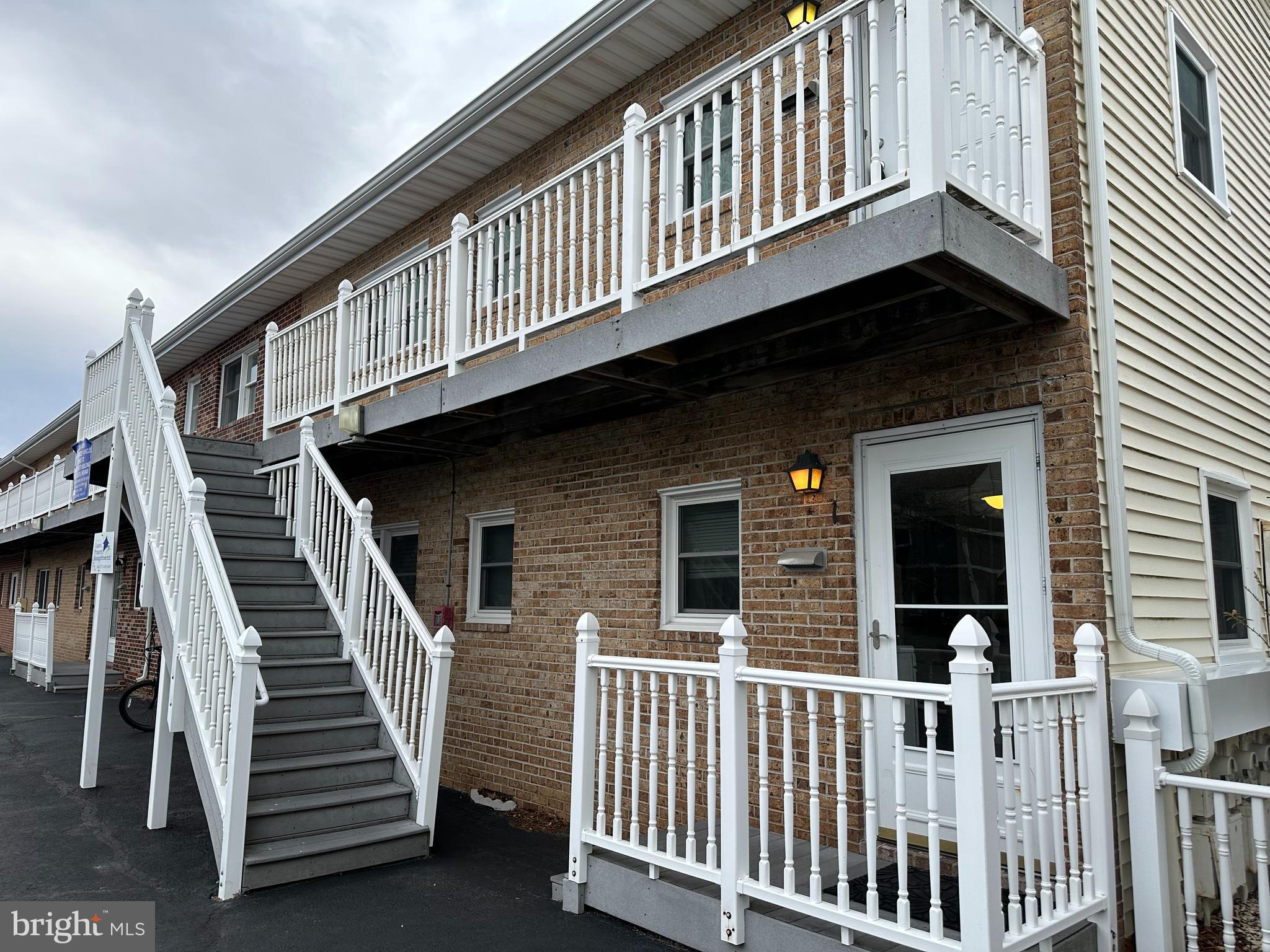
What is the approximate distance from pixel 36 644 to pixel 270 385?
11.6 m

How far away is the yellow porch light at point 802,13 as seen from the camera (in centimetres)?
546

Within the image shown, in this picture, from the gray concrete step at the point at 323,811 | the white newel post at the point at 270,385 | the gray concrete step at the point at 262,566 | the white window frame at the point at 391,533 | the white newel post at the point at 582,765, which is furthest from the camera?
the white window frame at the point at 391,533

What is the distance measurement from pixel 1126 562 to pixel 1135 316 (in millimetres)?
1477

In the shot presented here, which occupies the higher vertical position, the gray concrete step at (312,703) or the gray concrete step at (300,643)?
the gray concrete step at (300,643)

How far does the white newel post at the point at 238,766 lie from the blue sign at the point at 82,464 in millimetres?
5714

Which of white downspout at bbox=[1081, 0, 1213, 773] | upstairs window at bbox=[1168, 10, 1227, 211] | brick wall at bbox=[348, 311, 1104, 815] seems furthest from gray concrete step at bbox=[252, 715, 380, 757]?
upstairs window at bbox=[1168, 10, 1227, 211]

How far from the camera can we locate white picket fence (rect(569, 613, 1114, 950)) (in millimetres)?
3002

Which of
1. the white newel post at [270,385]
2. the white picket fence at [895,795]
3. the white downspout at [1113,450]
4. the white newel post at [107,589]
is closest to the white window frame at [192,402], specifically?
the white newel post at [107,589]

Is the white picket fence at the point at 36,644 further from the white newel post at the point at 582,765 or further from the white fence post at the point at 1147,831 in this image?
the white fence post at the point at 1147,831

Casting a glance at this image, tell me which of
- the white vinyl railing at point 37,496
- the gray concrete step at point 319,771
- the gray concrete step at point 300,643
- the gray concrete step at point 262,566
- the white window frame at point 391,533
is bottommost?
the gray concrete step at point 319,771

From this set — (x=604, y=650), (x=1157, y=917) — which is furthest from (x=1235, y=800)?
(x=604, y=650)

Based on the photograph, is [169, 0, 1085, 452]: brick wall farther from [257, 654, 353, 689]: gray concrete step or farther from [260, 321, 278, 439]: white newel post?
[257, 654, 353, 689]: gray concrete step

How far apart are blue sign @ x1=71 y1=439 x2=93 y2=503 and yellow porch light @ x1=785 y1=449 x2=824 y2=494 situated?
7882 millimetres

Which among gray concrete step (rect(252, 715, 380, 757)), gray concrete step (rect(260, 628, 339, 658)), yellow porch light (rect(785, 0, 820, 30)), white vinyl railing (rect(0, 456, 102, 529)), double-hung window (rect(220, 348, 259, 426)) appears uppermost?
yellow porch light (rect(785, 0, 820, 30))
